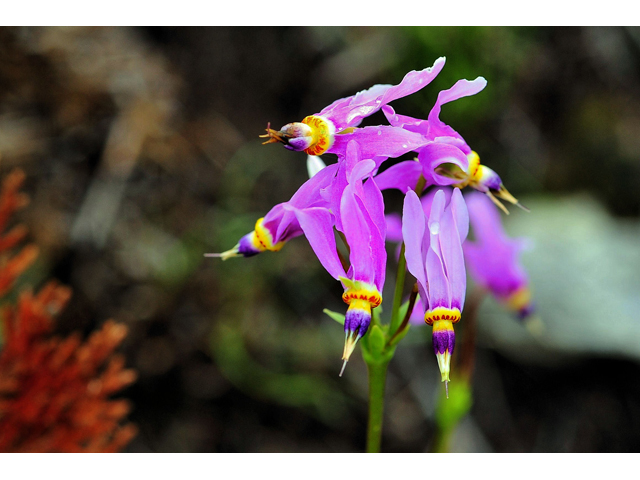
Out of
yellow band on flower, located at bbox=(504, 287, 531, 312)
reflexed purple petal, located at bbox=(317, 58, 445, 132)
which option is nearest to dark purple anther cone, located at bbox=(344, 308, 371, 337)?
reflexed purple petal, located at bbox=(317, 58, 445, 132)

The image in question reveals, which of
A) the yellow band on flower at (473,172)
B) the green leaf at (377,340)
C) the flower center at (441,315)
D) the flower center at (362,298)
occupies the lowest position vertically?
the green leaf at (377,340)

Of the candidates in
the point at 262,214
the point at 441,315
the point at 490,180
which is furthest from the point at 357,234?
the point at 262,214

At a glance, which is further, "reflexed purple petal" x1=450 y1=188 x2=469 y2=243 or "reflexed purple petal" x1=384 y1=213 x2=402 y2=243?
"reflexed purple petal" x1=384 y1=213 x2=402 y2=243

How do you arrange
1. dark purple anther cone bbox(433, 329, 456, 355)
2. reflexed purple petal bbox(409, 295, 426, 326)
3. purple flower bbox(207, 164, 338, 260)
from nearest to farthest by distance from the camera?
dark purple anther cone bbox(433, 329, 456, 355)
purple flower bbox(207, 164, 338, 260)
reflexed purple petal bbox(409, 295, 426, 326)

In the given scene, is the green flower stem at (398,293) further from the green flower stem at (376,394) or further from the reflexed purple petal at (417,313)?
the reflexed purple petal at (417,313)

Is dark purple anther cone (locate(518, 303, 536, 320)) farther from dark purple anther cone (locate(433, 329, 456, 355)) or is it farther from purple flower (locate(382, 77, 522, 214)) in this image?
dark purple anther cone (locate(433, 329, 456, 355))

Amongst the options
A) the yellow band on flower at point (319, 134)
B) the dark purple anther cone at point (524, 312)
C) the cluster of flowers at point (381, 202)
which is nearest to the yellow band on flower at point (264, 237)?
the cluster of flowers at point (381, 202)

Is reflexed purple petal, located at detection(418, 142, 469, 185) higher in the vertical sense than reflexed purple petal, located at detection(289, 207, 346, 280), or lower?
higher
